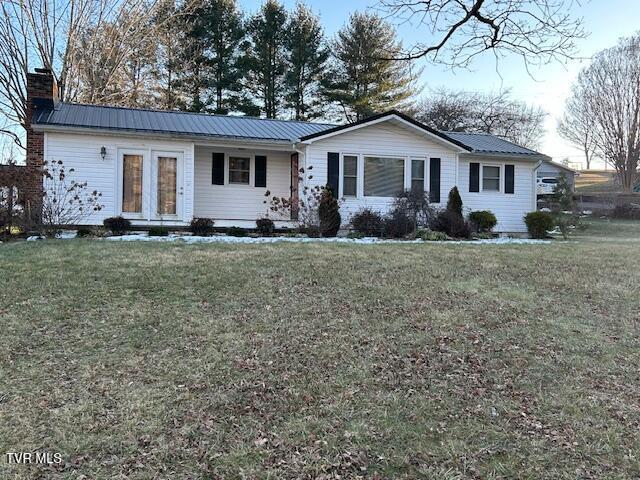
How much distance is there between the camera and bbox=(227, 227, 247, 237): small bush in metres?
12.7

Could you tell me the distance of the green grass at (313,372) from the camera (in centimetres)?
287

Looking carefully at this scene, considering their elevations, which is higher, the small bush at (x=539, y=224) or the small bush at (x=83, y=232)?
the small bush at (x=539, y=224)

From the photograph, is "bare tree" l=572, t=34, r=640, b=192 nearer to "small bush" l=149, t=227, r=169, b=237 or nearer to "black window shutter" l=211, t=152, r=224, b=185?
"black window shutter" l=211, t=152, r=224, b=185

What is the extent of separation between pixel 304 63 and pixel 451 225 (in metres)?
19.0

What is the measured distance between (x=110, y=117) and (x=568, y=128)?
32.3 meters

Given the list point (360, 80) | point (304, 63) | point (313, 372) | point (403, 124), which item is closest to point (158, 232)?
point (403, 124)

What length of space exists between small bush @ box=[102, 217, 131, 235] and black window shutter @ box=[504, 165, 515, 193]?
11491mm

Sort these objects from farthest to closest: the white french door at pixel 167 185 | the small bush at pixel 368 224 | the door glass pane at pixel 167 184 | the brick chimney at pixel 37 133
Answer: the door glass pane at pixel 167 184, the white french door at pixel 167 185, the small bush at pixel 368 224, the brick chimney at pixel 37 133

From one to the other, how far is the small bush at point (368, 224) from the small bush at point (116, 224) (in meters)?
5.69

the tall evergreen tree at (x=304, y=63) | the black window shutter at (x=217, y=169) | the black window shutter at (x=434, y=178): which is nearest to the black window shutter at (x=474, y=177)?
the black window shutter at (x=434, y=178)

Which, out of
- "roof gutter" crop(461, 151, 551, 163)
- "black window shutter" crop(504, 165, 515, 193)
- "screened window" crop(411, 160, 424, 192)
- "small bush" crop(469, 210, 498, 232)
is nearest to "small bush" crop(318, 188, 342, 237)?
"screened window" crop(411, 160, 424, 192)

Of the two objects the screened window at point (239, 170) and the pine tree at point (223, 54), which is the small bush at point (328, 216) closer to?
the screened window at point (239, 170)

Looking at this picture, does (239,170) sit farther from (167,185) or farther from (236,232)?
(236,232)

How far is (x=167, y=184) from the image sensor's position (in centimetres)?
1323
